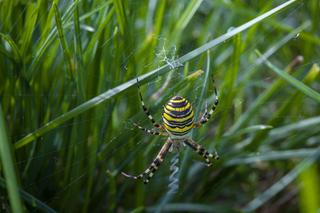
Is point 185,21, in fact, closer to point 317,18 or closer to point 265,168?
point 317,18

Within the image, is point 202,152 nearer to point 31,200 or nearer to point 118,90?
point 118,90

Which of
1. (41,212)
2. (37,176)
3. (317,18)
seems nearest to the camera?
(41,212)

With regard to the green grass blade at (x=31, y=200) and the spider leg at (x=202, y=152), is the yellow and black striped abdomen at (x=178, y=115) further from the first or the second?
the green grass blade at (x=31, y=200)

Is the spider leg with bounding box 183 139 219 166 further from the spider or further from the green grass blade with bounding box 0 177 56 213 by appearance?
the green grass blade with bounding box 0 177 56 213

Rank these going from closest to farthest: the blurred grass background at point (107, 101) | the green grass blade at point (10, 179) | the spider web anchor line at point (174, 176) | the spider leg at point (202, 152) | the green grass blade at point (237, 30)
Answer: the green grass blade at point (10, 179) → the green grass blade at point (237, 30) → the blurred grass background at point (107, 101) → the spider web anchor line at point (174, 176) → the spider leg at point (202, 152)

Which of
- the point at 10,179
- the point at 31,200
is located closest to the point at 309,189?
the point at 10,179

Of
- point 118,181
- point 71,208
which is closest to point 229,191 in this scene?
point 118,181

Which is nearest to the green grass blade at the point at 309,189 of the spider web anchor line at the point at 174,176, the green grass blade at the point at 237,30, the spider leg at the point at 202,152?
the green grass blade at the point at 237,30
